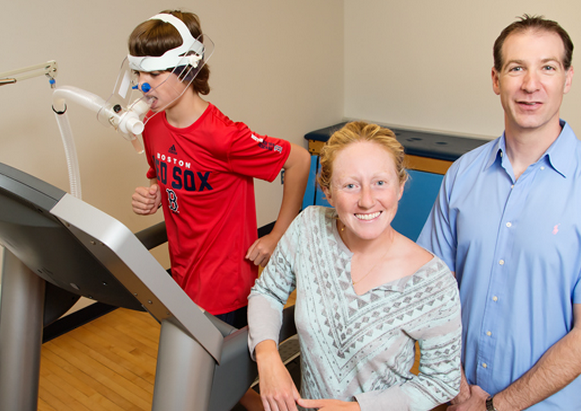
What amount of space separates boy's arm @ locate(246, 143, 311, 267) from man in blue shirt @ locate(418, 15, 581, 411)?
1.60 feet

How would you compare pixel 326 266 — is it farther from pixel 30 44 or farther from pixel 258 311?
pixel 30 44

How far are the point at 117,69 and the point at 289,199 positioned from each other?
1.38 meters

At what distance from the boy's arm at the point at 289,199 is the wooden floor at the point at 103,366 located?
37.6 inches

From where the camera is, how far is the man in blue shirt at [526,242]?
3.71ft

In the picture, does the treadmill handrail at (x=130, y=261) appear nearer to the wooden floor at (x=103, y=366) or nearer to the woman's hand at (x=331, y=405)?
the woman's hand at (x=331, y=405)

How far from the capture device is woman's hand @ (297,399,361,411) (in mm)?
1018

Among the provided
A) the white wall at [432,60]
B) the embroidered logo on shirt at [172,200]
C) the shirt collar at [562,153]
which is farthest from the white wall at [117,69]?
the shirt collar at [562,153]

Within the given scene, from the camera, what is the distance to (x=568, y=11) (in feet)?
9.95

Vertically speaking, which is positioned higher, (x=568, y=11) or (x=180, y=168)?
(x=568, y=11)

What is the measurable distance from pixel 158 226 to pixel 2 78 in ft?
2.01

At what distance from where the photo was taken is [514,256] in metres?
1.19

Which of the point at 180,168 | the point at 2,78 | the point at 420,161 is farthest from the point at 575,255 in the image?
the point at 420,161

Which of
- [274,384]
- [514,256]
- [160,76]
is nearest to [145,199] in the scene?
[160,76]

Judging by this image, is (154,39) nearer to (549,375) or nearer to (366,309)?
(366,309)
